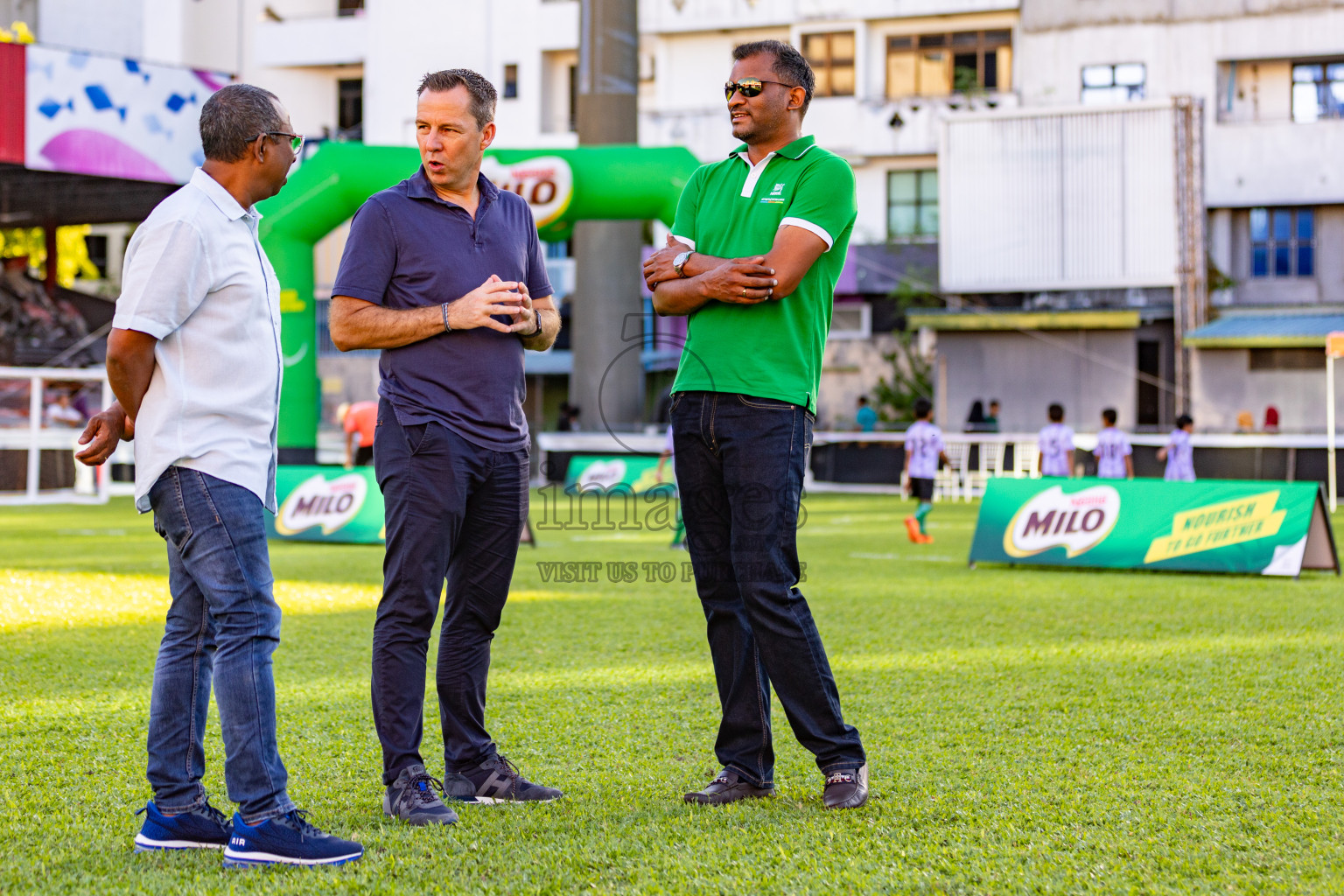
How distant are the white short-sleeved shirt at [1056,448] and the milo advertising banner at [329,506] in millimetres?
9930

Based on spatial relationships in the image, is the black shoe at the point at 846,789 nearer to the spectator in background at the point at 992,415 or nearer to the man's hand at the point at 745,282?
the man's hand at the point at 745,282

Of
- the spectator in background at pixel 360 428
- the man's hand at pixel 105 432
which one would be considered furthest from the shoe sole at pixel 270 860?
the spectator in background at pixel 360 428

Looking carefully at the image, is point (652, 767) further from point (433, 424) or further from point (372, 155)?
point (372, 155)

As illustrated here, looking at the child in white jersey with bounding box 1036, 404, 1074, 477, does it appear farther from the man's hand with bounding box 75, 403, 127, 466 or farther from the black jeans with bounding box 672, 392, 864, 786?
the man's hand with bounding box 75, 403, 127, 466

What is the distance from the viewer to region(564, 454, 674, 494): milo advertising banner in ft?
74.2

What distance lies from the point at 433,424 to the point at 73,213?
27699mm

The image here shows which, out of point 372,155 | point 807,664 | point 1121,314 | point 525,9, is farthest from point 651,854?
point 525,9

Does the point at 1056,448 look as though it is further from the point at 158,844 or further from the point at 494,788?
the point at 158,844

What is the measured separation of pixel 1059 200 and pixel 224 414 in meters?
26.1

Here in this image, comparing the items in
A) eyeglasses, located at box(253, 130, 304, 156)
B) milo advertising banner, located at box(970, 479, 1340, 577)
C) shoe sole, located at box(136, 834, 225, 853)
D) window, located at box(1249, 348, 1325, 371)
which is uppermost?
window, located at box(1249, 348, 1325, 371)

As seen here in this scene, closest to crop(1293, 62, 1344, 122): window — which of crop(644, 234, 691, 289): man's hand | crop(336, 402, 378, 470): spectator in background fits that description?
crop(336, 402, 378, 470): spectator in background

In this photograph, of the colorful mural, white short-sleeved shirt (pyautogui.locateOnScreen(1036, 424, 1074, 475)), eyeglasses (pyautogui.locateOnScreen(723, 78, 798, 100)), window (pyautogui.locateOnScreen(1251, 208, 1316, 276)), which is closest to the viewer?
eyeglasses (pyautogui.locateOnScreen(723, 78, 798, 100))

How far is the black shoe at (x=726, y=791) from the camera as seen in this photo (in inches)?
153

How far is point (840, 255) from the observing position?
4020mm
